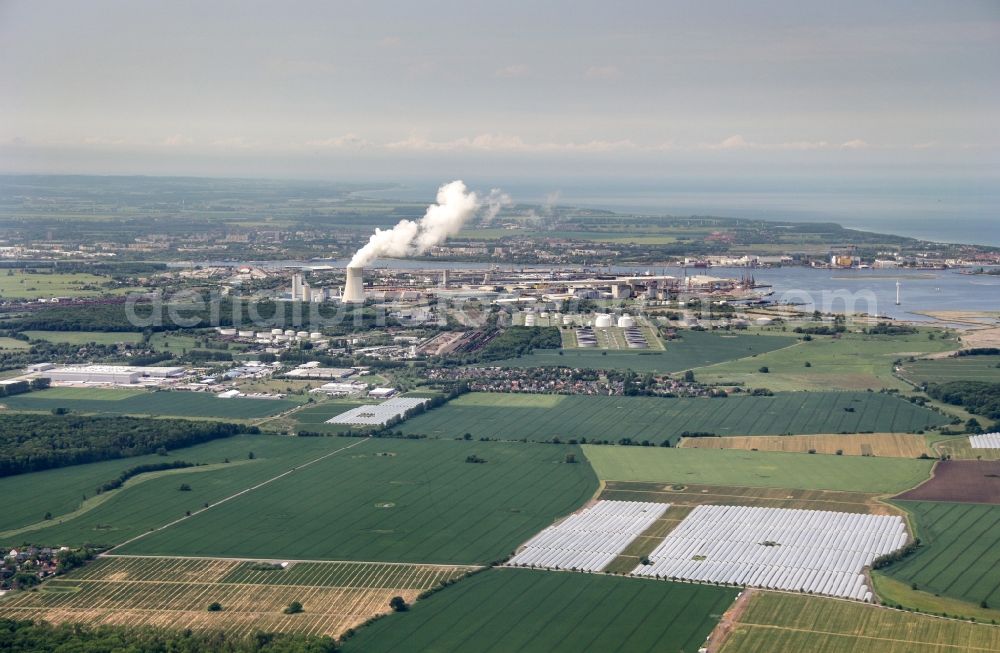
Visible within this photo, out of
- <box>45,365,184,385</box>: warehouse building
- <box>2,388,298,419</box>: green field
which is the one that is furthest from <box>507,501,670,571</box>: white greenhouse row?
<box>45,365,184,385</box>: warehouse building

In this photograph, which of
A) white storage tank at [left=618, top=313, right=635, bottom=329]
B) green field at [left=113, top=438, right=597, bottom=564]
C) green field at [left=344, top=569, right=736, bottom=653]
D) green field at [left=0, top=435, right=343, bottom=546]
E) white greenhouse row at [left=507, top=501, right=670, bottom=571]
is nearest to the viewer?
green field at [left=344, top=569, right=736, bottom=653]

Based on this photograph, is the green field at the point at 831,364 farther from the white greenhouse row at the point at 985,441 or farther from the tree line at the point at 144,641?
the tree line at the point at 144,641

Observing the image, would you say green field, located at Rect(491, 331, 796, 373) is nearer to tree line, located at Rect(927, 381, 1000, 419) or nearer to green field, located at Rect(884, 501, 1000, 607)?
tree line, located at Rect(927, 381, 1000, 419)

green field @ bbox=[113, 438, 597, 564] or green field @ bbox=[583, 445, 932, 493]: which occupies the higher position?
green field @ bbox=[583, 445, 932, 493]

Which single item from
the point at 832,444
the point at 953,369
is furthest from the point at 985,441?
the point at 953,369

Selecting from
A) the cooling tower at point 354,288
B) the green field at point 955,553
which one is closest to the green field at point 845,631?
the green field at point 955,553

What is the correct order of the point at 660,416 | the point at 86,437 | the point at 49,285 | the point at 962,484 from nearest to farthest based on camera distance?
the point at 962,484 → the point at 86,437 → the point at 660,416 → the point at 49,285

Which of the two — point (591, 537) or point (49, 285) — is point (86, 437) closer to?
point (591, 537)
